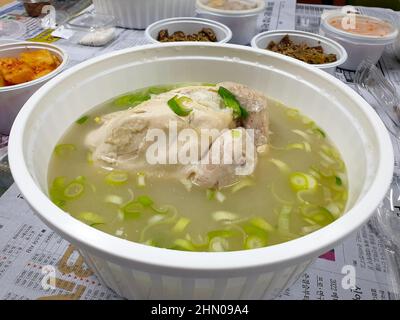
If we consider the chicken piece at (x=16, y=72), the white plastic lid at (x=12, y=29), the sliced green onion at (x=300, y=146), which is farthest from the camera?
the white plastic lid at (x=12, y=29)

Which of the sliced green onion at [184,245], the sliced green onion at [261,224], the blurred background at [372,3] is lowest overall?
the blurred background at [372,3]

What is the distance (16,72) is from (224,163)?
131 cm

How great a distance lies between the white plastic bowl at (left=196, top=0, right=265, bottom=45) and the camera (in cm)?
274

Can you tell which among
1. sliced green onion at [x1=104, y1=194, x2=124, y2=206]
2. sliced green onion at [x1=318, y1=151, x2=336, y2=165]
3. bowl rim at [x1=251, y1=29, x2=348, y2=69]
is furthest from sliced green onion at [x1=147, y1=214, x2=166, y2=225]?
bowl rim at [x1=251, y1=29, x2=348, y2=69]

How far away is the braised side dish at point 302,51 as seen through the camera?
2.30 m

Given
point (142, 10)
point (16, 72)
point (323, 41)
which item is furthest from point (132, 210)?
point (142, 10)

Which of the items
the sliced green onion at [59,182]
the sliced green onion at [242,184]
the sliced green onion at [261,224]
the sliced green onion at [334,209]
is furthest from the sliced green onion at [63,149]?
the sliced green onion at [334,209]

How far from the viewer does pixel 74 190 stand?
117cm

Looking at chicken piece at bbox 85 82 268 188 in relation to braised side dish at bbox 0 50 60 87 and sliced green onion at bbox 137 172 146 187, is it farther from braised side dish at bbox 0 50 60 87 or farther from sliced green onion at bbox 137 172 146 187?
braised side dish at bbox 0 50 60 87

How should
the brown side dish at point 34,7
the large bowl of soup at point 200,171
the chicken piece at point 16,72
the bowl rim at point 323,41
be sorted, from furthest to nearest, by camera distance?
the brown side dish at point 34,7 → the bowl rim at point 323,41 → the chicken piece at point 16,72 → the large bowl of soup at point 200,171

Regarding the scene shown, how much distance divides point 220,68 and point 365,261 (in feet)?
3.49

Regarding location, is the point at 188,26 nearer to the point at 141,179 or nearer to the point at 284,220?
the point at 141,179

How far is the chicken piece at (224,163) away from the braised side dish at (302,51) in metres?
1.34

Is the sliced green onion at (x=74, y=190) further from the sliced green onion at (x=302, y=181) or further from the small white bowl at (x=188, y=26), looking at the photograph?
the small white bowl at (x=188, y=26)
